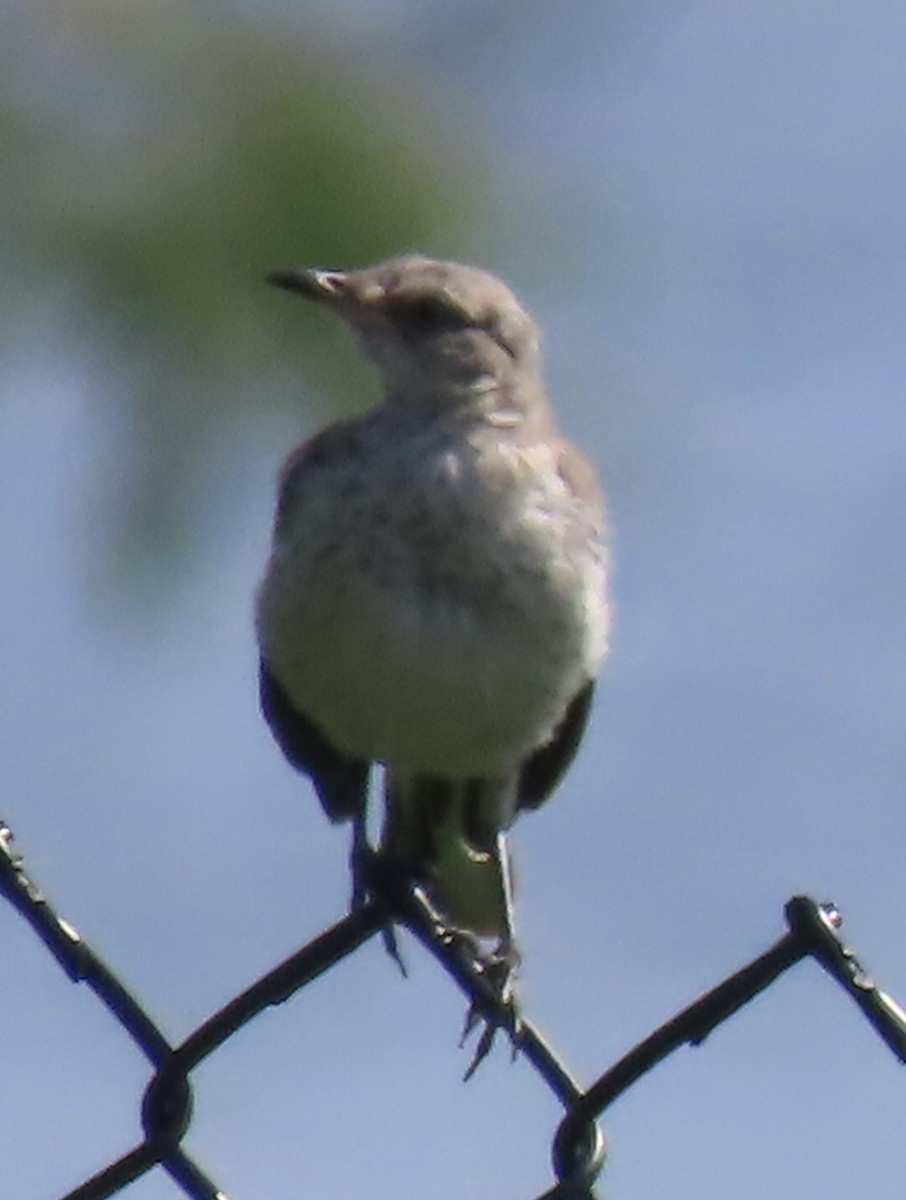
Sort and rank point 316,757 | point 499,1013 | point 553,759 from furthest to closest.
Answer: point 553,759 < point 316,757 < point 499,1013

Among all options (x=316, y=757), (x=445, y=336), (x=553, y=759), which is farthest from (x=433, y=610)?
(x=445, y=336)

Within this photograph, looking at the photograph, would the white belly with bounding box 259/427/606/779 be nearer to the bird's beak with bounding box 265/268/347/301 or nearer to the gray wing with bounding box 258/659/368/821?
the gray wing with bounding box 258/659/368/821

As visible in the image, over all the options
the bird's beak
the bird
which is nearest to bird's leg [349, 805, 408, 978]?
the bird

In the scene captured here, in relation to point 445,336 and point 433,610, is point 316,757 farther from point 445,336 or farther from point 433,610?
point 445,336

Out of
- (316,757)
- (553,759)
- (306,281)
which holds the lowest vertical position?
(553,759)

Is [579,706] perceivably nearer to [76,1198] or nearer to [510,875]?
[510,875]

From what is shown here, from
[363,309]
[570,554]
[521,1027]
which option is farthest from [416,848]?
[521,1027]
